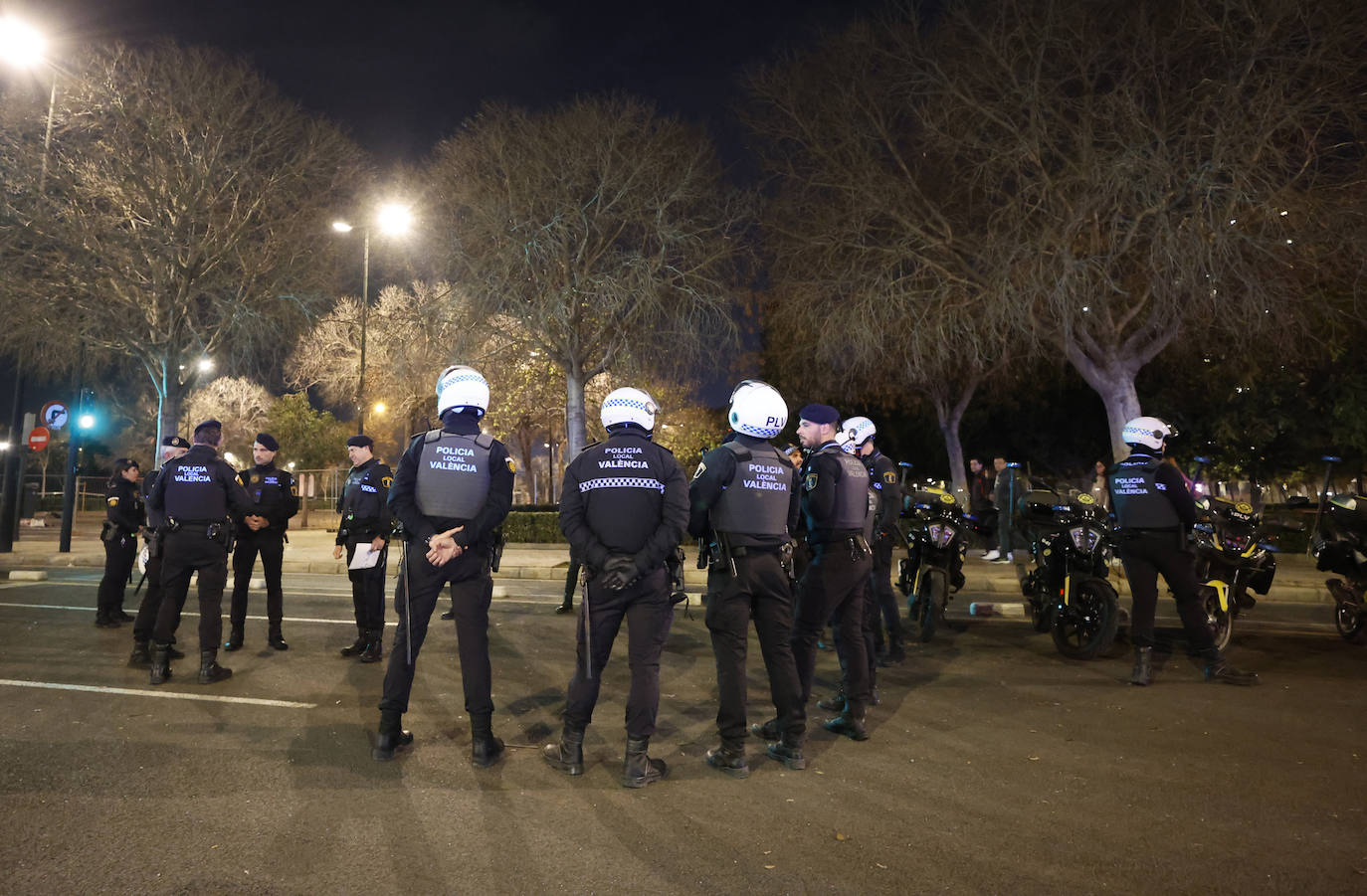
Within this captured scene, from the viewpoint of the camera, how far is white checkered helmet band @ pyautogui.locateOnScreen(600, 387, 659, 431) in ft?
15.8

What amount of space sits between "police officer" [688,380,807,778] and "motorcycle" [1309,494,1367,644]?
22.1ft

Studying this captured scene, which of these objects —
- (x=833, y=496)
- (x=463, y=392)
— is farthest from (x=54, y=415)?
(x=833, y=496)

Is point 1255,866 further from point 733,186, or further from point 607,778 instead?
point 733,186

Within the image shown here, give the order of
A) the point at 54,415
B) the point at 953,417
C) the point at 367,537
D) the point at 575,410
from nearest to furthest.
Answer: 1. the point at 367,537
2. the point at 54,415
3. the point at 575,410
4. the point at 953,417

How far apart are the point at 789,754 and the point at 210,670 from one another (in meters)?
4.43

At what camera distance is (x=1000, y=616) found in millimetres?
10305

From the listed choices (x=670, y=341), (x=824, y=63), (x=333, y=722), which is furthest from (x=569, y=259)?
(x=333, y=722)

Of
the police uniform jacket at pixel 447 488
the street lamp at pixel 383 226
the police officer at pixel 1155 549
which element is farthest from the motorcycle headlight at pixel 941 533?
the street lamp at pixel 383 226

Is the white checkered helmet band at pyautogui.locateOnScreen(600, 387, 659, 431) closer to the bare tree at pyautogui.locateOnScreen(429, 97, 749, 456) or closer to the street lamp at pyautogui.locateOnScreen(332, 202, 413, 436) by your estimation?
the bare tree at pyautogui.locateOnScreen(429, 97, 749, 456)

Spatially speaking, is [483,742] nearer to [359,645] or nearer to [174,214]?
[359,645]

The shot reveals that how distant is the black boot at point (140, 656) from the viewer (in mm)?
7023

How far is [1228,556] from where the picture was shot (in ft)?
26.1

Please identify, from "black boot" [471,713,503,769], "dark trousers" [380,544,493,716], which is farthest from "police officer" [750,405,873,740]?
"dark trousers" [380,544,493,716]

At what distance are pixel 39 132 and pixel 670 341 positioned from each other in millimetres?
15305
